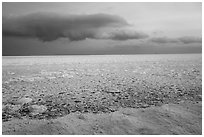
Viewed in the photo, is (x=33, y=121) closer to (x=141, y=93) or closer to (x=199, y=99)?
(x=141, y=93)

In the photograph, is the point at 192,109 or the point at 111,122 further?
the point at 192,109

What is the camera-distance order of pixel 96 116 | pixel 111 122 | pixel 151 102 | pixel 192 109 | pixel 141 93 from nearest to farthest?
pixel 111 122
pixel 96 116
pixel 192 109
pixel 151 102
pixel 141 93

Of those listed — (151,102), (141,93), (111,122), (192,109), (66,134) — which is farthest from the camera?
(141,93)

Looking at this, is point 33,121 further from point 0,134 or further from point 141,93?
point 141,93

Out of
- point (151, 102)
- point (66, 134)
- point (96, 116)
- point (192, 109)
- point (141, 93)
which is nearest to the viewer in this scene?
point (66, 134)

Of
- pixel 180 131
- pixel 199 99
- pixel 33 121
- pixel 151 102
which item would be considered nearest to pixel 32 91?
pixel 33 121

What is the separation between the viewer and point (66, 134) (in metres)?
2.90

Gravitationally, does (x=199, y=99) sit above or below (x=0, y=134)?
above

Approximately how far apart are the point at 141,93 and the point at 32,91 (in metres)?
3.07

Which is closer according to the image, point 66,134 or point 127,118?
point 66,134

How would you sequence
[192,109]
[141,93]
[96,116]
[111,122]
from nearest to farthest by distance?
[111,122] < [96,116] < [192,109] < [141,93]

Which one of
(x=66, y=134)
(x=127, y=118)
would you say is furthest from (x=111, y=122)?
(x=66, y=134)

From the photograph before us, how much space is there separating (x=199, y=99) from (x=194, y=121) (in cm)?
129

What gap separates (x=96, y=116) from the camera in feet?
11.2
